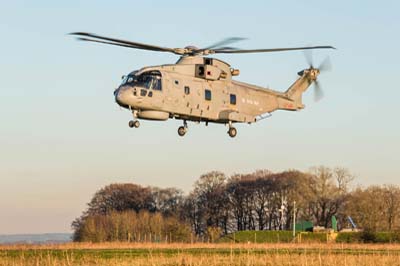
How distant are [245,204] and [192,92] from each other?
7757 centimetres

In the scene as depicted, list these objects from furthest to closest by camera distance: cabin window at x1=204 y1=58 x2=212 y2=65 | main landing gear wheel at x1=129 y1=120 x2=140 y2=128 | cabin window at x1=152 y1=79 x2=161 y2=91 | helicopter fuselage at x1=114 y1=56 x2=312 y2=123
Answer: cabin window at x1=204 y1=58 x2=212 y2=65 < cabin window at x1=152 y1=79 x2=161 y2=91 < helicopter fuselage at x1=114 y1=56 x2=312 y2=123 < main landing gear wheel at x1=129 y1=120 x2=140 y2=128

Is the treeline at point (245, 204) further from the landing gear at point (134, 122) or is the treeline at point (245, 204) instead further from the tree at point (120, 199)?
the landing gear at point (134, 122)

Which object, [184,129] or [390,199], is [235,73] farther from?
[390,199]

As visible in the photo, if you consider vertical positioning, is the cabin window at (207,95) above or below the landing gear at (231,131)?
above

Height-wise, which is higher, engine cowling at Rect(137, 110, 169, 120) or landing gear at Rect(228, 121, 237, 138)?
engine cowling at Rect(137, 110, 169, 120)

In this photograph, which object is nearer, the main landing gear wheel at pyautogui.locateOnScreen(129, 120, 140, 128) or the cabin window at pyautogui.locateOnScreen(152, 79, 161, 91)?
the main landing gear wheel at pyautogui.locateOnScreen(129, 120, 140, 128)

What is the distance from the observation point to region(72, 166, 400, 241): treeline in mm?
116188

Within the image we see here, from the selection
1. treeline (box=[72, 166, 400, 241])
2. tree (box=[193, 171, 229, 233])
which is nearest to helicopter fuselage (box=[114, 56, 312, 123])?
treeline (box=[72, 166, 400, 241])

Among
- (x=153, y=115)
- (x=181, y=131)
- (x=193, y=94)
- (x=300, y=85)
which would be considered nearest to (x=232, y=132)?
(x=181, y=131)

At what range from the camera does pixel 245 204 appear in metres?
132

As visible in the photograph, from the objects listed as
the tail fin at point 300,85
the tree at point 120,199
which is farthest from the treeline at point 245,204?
the tail fin at point 300,85

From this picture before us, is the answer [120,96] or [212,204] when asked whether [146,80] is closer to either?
[120,96]

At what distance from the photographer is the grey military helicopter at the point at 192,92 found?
5322cm

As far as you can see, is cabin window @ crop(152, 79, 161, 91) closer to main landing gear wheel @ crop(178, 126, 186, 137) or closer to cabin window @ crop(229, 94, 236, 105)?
main landing gear wheel @ crop(178, 126, 186, 137)
